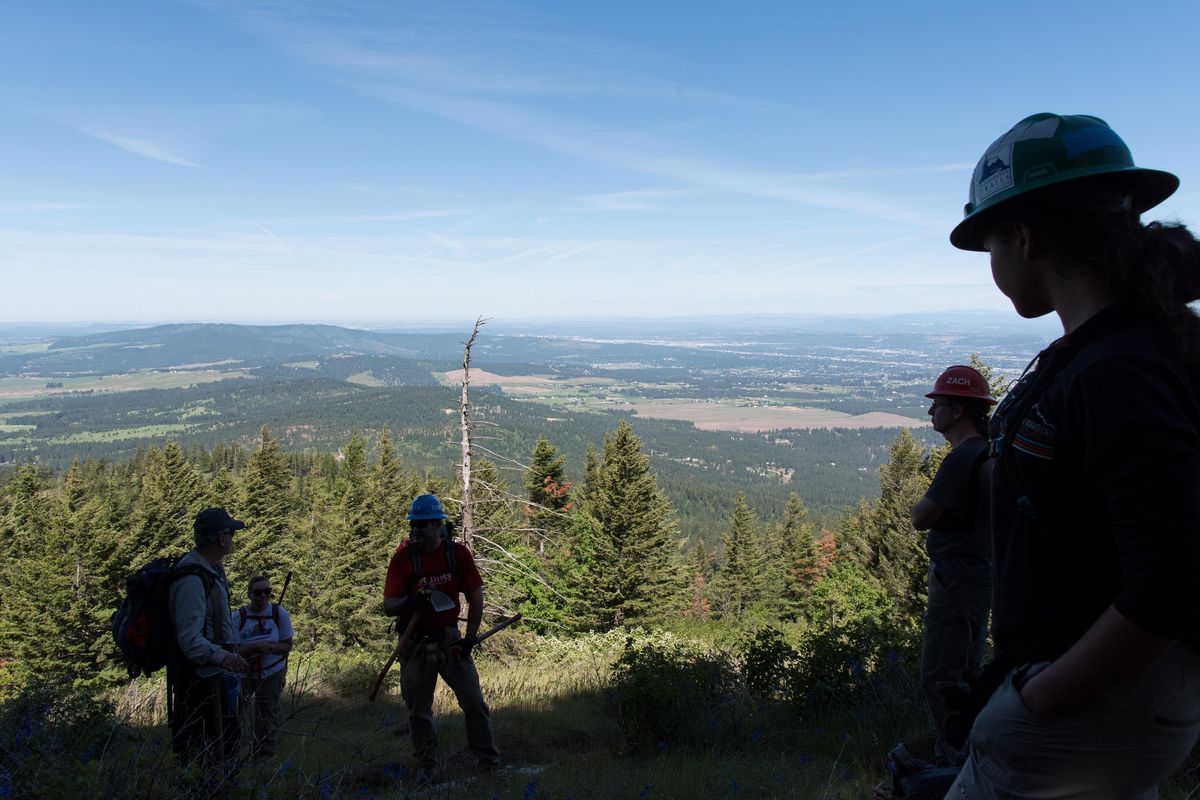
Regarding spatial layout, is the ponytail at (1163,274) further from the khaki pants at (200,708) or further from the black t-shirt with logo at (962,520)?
the khaki pants at (200,708)

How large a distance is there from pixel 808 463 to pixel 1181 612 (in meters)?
156

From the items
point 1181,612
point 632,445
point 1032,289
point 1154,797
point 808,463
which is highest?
point 1032,289

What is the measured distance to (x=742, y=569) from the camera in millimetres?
40156

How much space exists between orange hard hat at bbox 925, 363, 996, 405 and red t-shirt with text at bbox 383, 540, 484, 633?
12.2 ft

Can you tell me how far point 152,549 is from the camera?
31375 mm

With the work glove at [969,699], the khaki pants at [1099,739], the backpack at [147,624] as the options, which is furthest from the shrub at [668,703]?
the khaki pants at [1099,739]

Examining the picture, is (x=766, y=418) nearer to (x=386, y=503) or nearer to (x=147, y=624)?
(x=386, y=503)

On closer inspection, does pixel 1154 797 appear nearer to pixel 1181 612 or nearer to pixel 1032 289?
pixel 1181 612

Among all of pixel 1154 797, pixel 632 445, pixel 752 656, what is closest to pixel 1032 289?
pixel 1154 797

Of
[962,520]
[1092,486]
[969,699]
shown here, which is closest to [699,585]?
[962,520]

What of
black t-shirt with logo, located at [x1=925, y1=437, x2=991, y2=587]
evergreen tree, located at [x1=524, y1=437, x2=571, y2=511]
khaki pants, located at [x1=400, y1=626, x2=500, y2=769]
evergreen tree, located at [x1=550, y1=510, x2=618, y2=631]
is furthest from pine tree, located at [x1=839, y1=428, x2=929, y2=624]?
khaki pants, located at [x1=400, y1=626, x2=500, y2=769]

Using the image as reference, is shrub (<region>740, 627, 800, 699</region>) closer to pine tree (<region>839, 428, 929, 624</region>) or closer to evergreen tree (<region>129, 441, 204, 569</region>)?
pine tree (<region>839, 428, 929, 624</region>)

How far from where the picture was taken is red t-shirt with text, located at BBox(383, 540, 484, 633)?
5363mm

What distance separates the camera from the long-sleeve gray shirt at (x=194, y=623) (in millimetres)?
4277
